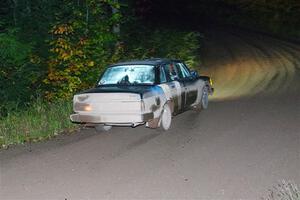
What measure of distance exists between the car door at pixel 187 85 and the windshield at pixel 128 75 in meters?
1.15

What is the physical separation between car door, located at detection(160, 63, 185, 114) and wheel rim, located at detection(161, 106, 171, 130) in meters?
0.32

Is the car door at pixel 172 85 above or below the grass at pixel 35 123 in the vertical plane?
above

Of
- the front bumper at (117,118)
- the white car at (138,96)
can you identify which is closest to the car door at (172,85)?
the white car at (138,96)

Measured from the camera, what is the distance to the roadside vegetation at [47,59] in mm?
12273

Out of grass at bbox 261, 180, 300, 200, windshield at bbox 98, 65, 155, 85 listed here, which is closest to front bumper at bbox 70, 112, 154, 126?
windshield at bbox 98, 65, 155, 85

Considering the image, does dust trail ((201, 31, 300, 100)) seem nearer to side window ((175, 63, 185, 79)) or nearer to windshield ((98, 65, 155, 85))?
side window ((175, 63, 185, 79))

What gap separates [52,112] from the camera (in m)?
12.7

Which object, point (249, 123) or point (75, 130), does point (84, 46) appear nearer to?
point (75, 130)

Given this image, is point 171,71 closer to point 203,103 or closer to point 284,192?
point 203,103

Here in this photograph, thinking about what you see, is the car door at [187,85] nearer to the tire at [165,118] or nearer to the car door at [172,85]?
the car door at [172,85]

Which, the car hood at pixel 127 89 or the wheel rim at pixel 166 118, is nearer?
the car hood at pixel 127 89

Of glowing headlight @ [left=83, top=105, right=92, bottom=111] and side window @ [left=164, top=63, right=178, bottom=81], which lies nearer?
glowing headlight @ [left=83, top=105, right=92, bottom=111]

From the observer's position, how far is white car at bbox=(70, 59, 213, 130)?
1045cm

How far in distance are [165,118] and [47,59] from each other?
5.42m
